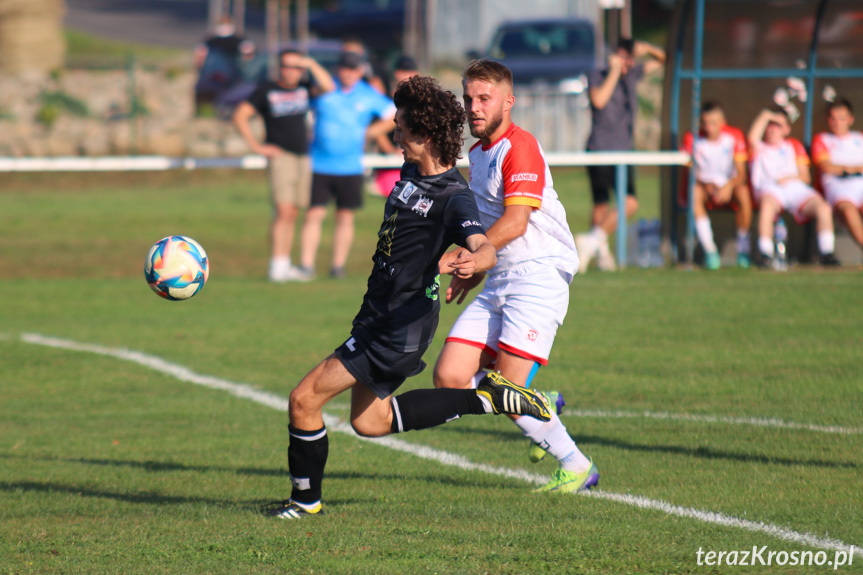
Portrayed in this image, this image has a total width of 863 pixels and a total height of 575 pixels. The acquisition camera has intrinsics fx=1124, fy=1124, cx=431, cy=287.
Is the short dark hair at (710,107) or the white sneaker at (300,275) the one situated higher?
the short dark hair at (710,107)

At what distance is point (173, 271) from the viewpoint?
18.1 ft

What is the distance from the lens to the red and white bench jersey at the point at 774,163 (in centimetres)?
1305

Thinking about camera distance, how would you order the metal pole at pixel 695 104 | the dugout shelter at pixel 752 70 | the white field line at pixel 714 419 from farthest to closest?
1. the dugout shelter at pixel 752 70
2. the metal pole at pixel 695 104
3. the white field line at pixel 714 419

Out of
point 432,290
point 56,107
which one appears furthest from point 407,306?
point 56,107

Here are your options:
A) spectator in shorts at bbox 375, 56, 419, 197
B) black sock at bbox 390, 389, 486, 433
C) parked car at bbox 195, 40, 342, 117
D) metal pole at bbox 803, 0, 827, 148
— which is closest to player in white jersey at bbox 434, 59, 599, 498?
black sock at bbox 390, 389, 486, 433

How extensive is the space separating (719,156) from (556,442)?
8.72 meters

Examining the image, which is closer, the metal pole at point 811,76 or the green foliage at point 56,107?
the metal pole at point 811,76

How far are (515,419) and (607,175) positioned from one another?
8379 millimetres

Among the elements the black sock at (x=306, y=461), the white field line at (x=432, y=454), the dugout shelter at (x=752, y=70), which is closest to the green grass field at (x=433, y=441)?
the white field line at (x=432, y=454)

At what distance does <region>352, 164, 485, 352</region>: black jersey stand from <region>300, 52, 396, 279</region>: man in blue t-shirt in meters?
8.20

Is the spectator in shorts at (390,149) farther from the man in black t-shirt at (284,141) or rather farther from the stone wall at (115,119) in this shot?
the stone wall at (115,119)

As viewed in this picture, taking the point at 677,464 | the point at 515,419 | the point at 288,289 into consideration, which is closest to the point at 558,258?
the point at 515,419

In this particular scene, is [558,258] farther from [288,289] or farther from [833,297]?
[288,289]

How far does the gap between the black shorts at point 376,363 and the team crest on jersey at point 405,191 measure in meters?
0.64
